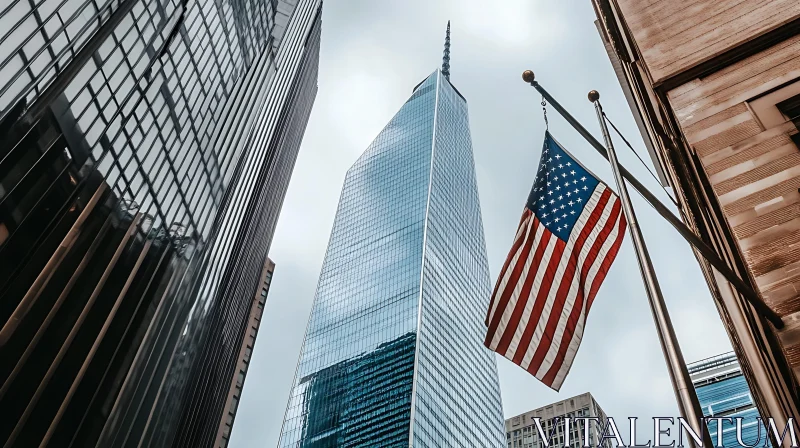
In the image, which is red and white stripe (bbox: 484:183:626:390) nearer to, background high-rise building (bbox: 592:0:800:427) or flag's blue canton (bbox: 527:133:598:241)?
flag's blue canton (bbox: 527:133:598:241)

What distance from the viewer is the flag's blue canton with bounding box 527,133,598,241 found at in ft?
44.8

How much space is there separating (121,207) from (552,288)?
1299 inches

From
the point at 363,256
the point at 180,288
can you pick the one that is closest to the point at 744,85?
the point at 180,288

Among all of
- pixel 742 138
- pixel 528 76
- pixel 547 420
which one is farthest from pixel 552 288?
pixel 547 420

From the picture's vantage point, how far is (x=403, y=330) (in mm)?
140250

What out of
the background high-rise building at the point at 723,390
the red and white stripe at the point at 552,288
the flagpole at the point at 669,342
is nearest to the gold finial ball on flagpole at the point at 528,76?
the red and white stripe at the point at 552,288

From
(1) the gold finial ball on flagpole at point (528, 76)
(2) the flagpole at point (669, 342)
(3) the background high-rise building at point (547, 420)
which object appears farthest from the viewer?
(3) the background high-rise building at point (547, 420)

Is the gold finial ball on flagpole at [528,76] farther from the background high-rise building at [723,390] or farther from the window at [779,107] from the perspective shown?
the background high-rise building at [723,390]

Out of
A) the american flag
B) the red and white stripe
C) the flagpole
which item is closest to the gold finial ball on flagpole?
the american flag

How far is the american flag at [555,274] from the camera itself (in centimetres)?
1299

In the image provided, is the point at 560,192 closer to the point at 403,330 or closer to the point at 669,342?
the point at 669,342

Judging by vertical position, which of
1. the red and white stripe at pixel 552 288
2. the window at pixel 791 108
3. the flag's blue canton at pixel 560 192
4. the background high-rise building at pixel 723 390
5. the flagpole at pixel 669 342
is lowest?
the flagpole at pixel 669 342

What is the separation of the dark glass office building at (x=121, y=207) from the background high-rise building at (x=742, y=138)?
13931 mm

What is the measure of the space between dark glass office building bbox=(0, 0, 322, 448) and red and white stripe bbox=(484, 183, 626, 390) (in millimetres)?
10505
